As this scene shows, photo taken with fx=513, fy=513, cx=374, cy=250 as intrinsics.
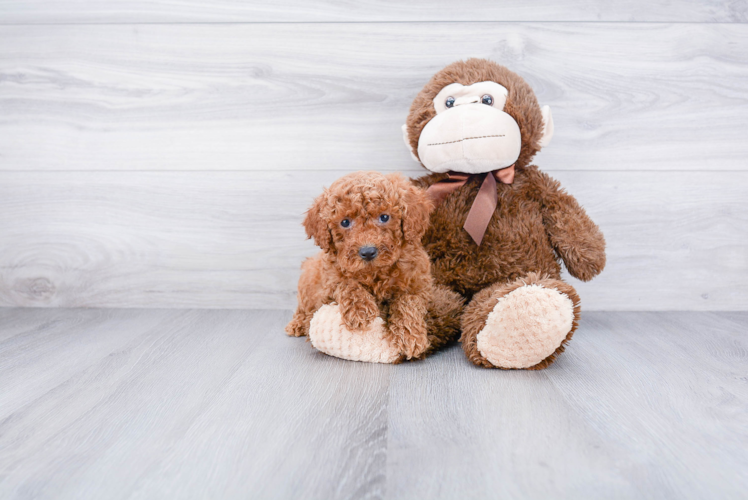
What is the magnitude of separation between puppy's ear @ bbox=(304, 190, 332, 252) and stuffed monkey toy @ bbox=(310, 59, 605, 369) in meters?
0.22

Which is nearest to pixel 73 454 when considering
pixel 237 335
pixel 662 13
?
pixel 237 335

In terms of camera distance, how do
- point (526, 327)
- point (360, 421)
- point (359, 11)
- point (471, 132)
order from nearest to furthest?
1. point (360, 421)
2. point (526, 327)
3. point (471, 132)
4. point (359, 11)

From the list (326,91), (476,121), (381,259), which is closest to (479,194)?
(476,121)

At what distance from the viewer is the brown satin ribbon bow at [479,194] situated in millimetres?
893

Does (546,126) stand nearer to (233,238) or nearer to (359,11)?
(359,11)

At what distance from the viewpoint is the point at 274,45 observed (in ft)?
3.67

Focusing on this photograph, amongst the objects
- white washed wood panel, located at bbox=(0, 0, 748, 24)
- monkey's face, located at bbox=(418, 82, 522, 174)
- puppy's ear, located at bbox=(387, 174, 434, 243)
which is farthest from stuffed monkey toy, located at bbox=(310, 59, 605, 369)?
white washed wood panel, located at bbox=(0, 0, 748, 24)

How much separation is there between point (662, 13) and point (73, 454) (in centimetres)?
129

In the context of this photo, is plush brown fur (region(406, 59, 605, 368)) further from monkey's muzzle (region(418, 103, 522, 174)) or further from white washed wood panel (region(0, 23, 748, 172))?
white washed wood panel (region(0, 23, 748, 172))

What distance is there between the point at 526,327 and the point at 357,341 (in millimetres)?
260

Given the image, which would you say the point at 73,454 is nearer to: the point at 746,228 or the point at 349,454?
the point at 349,454

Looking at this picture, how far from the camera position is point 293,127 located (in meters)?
1.14

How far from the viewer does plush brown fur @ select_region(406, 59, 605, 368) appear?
0.90 m

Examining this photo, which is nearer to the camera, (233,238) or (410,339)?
(410,339)
